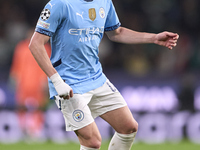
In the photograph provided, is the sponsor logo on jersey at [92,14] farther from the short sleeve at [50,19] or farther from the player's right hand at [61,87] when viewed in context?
the player's right hand at [61,87]

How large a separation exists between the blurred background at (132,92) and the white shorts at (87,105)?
4515 mm

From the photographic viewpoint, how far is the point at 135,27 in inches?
490

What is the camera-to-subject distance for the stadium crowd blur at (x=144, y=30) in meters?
11.0

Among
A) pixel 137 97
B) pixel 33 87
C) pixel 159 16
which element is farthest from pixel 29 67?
pixel 159 16

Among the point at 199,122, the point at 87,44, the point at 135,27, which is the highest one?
the point at 87,44

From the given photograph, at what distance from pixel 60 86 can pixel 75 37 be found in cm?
56

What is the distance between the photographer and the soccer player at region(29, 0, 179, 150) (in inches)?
182

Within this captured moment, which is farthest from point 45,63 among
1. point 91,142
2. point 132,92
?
point 132,92

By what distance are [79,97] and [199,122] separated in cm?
524

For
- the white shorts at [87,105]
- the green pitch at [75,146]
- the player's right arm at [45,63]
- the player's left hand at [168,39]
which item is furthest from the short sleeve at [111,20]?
the green pitch at [75,146]

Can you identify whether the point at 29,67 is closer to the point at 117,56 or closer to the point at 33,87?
the point at 33,87

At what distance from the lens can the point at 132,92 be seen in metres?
10.0

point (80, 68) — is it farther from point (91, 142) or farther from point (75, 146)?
point (75, 146)

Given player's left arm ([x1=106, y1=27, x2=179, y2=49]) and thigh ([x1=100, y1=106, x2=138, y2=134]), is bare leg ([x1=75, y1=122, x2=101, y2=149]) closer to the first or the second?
thigh ([x1=100, y1=106, x2=138, y2=134])
